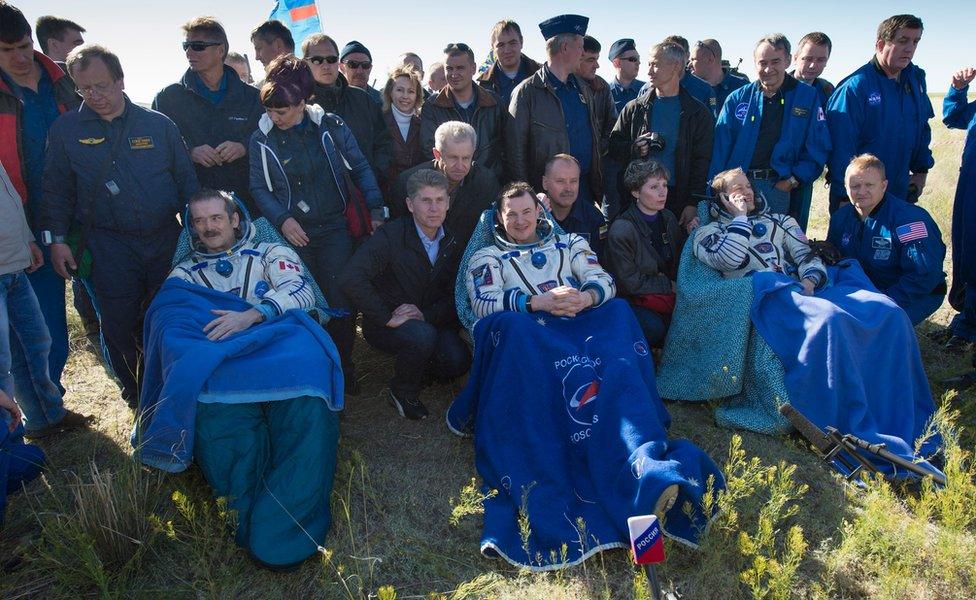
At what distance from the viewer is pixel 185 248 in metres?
4.04

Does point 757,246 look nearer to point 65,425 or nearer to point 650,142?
point 650,142

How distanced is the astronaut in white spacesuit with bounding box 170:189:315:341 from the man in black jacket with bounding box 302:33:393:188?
1.40 meters

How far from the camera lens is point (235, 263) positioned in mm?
3986

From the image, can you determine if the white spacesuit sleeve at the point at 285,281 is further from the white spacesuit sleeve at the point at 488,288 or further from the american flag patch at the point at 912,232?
the american flag patch at the point at 912,232

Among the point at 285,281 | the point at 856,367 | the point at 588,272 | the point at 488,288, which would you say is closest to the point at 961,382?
the point at 856,367

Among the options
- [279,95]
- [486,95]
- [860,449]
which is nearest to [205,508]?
[279,95]

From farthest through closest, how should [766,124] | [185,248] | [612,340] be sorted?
[766,124]
[185,248]
[612,340]

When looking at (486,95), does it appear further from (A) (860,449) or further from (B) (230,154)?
(A) (860,449)

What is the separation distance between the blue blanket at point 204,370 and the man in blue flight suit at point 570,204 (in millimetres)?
2014

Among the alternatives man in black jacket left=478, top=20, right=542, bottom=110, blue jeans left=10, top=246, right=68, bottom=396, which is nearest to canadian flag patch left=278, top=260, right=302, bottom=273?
blue jeans left=10, top=246, right=68, bottom=396

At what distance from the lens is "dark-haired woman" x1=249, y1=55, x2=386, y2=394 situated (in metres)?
4.30

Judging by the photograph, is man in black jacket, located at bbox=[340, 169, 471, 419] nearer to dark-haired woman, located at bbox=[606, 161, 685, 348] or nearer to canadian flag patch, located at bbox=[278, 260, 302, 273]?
canadian flag patch, located at bbox=[278, 260, 302, 273]

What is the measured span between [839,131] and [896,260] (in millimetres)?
1311

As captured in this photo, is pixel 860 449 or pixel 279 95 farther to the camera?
pixel 279 95
